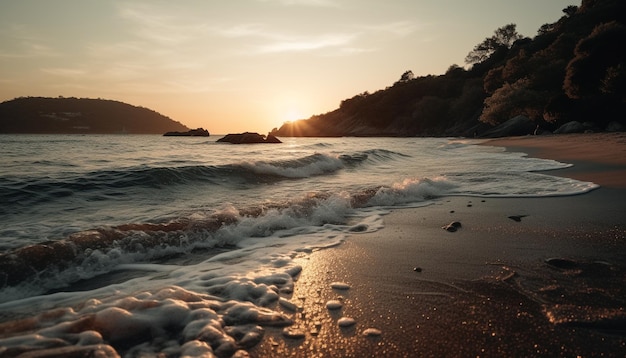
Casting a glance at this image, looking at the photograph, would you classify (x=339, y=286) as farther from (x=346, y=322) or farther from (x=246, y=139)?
(x=246, y=139)

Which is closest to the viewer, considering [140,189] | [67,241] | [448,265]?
[448,265]

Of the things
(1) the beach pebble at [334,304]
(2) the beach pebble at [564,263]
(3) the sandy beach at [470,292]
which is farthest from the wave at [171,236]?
(2) the beach pebble at [564,263]

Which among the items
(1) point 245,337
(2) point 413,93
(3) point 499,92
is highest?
(2) point 413,93

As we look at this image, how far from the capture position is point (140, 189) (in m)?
8.35

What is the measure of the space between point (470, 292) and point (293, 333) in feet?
4.74

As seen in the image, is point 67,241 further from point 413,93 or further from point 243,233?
point 413,93

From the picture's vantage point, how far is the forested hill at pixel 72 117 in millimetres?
93000

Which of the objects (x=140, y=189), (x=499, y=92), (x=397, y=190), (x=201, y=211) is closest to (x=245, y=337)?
(x=201, y=211)

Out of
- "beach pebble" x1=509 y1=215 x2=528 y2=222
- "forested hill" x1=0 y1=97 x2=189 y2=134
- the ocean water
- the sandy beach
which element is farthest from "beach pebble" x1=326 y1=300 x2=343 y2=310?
"forested hill" x1=0 y1=97 x2=189 y2=134

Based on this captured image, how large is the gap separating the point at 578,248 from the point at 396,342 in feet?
9.18

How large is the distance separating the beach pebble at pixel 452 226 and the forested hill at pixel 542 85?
34.1m

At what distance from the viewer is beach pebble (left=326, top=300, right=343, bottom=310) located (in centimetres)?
253

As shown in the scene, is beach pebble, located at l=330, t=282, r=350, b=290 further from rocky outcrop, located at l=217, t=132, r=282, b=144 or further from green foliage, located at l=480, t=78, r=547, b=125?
green foliage, located at l=480, t=78, r=547, b=125

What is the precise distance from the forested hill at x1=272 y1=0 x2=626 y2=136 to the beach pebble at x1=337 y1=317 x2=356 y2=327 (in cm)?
3723
